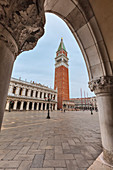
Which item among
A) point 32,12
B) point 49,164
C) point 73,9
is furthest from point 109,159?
point 73,9

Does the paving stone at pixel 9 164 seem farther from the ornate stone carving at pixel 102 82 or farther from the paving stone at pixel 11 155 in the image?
the ornate stone carving at pixel 102 82

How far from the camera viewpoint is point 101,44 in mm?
2393

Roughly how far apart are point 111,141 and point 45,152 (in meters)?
1.95

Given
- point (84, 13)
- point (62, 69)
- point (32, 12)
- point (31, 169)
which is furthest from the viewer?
point (62, 69)

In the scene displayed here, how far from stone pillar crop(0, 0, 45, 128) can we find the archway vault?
1452mm

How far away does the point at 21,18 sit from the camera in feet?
3.46

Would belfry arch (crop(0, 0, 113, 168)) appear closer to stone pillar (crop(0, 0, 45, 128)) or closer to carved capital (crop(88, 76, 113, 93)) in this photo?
carved capital (crop(88, 76, 113, 93))

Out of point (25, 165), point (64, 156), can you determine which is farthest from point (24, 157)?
point (64, 156)

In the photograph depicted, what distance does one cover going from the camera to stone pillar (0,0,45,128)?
0.88 metres

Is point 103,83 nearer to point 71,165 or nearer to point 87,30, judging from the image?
point 87,30

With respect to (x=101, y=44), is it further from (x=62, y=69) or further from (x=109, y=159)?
(x=62, y=69)

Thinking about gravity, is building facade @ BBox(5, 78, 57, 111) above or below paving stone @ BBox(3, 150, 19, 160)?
above

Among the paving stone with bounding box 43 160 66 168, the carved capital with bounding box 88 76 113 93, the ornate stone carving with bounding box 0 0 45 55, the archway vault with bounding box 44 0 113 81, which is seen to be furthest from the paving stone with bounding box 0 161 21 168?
the archway vault with bounding box 44 0 113 81

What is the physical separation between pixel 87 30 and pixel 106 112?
240 cm
